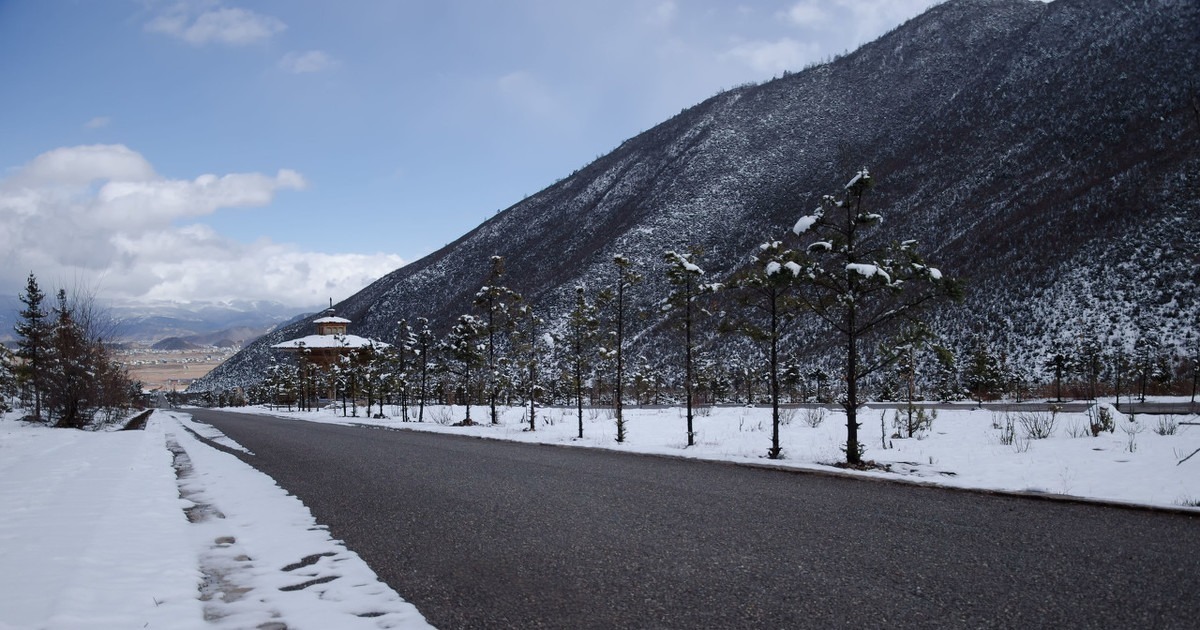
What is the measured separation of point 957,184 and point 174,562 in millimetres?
96508

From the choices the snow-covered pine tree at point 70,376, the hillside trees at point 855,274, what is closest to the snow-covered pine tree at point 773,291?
the hillside trees at point 855,274

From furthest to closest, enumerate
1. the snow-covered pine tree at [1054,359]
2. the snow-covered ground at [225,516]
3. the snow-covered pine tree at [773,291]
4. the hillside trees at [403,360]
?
the snow-covered pine tree at [1054,359], the hillside trees at [403,360], the snow-covered pine tree at [773,291], the snow-covered ground at [225,516]

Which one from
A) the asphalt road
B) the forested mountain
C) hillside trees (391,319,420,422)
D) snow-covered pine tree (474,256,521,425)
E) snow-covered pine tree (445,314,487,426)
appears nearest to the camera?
the asphalt road

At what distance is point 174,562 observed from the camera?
517 centimetres

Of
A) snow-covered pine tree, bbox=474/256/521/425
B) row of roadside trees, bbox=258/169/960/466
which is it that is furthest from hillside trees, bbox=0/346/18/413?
snow-covered pine tree, bbox=474/256/521/425

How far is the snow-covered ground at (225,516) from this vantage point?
4.06m

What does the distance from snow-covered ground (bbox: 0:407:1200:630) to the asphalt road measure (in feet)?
1.61

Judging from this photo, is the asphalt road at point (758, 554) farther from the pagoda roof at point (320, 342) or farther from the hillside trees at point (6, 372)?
the pagoda roof at point (320, 342)

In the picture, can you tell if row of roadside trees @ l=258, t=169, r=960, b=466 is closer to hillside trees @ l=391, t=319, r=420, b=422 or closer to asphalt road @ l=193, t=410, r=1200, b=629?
hillside trees @ l=391, t=319, r=420, b=422

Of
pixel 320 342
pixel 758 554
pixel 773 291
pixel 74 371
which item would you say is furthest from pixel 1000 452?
pixel 320 342

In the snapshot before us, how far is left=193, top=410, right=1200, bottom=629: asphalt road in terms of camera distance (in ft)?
12.7

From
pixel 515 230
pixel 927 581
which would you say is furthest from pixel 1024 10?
pixel 927 581

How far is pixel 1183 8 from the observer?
9144cm

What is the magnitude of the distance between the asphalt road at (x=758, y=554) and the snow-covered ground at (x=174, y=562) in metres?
0.38
